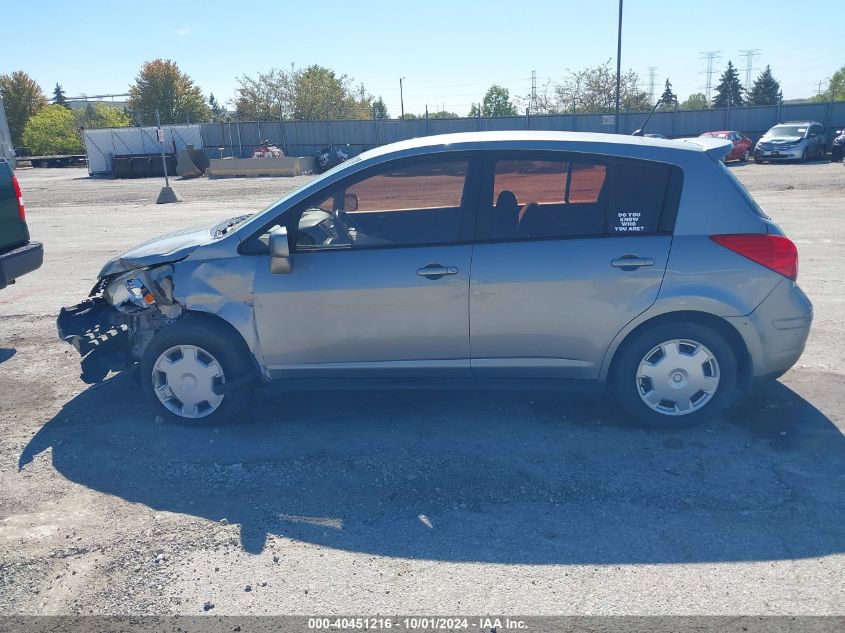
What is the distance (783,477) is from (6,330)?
23.6 ft

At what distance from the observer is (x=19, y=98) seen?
74750 mm

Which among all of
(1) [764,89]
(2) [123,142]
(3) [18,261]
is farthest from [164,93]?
(3) [18,261]

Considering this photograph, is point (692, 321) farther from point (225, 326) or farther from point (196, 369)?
point (196, 369)

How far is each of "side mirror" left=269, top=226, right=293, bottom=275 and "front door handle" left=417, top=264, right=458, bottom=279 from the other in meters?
0.83

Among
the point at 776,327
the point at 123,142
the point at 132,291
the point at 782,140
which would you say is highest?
the point at 123,142

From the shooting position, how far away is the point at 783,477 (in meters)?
4.07

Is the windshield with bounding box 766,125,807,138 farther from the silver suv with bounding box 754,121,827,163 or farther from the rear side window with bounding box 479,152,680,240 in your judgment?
the rear side window with bounding box 479,152,680,240

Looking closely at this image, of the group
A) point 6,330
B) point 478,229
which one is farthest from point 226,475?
point 6,330

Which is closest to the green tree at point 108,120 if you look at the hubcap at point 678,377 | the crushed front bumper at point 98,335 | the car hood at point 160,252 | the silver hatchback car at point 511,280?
the crushed front bumper at point 98,335

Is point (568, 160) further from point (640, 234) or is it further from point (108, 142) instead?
point (108, 142)

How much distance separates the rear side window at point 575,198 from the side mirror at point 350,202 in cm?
85

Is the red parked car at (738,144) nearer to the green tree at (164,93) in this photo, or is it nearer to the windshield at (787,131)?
the windshield at (787,131)

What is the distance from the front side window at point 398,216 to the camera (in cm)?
463

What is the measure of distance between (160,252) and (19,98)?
8347 cm
